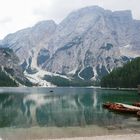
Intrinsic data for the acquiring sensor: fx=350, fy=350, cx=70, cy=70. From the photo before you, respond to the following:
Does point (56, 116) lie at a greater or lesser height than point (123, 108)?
lesser

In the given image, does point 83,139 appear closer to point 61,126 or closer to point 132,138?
point 132,138

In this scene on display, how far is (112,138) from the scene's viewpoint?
44469 millimetres

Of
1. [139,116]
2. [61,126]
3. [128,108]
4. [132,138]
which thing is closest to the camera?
[132,138]

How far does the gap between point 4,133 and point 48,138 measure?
9.84 metres

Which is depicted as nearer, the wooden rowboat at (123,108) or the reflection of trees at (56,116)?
the reflection of trees at (56,116)

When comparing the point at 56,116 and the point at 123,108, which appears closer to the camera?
the point at 56,116

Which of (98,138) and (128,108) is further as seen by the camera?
(128,108)

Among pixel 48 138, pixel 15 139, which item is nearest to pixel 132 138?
pixel 48 138

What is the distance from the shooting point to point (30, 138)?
160 ft

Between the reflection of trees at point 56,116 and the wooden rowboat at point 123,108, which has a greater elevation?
the wooden rowboat at point 123,108

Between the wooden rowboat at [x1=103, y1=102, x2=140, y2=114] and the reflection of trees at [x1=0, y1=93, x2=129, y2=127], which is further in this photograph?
the wooden rowboat at [x1=103, y1=102, x2=140, y2=114]

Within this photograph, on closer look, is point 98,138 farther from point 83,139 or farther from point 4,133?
point 4,133

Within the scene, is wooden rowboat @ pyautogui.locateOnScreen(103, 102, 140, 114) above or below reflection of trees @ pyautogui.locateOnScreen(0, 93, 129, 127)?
above

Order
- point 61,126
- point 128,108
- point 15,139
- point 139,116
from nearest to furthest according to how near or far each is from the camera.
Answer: point 15,139, point 61,126, point 139,116, point 128,108
